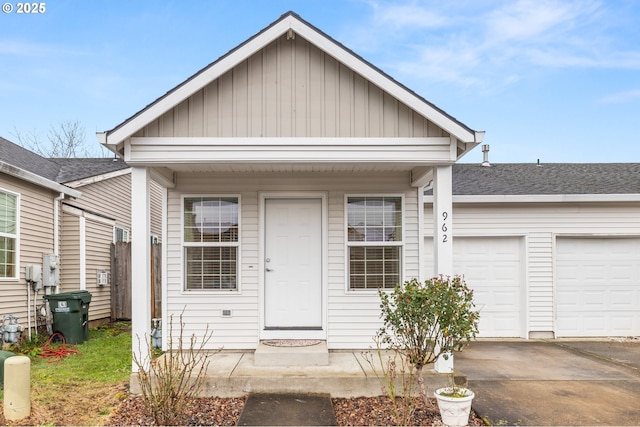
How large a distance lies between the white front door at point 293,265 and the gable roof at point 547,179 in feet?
11.4

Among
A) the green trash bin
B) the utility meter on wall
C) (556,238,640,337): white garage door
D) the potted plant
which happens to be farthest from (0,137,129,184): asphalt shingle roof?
(556,238,640,337): white garage door

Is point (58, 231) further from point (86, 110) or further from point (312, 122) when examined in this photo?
point (86, 110)

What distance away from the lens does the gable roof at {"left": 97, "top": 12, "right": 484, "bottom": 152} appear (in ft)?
17.6

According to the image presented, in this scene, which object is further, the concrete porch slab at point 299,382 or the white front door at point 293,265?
the white front door at point 293,265

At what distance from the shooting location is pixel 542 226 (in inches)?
357

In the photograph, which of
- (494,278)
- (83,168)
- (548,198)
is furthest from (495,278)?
(83,168)

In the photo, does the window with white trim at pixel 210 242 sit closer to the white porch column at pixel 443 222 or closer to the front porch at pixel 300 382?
the front porch at pixel 300 382

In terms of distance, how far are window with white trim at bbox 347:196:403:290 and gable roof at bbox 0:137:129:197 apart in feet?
18.8

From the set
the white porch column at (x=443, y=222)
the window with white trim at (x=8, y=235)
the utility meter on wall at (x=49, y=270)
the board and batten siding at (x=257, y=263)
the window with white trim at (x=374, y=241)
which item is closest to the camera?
the white porch column at (x=443, y=222)

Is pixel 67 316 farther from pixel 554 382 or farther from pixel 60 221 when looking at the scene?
pixel 554 382

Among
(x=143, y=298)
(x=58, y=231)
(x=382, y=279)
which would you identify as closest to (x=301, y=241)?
(x=382, y=279)

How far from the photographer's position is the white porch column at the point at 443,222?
5641 mm

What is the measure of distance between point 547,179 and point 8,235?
34.8ft
